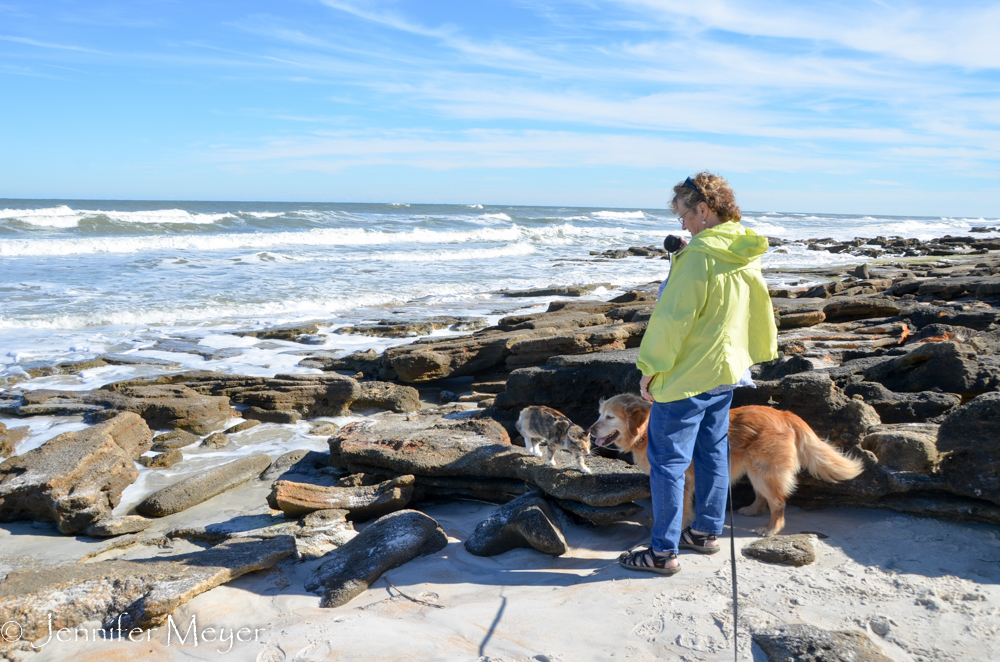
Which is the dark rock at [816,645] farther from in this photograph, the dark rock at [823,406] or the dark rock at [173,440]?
the dark rock at [173,440]

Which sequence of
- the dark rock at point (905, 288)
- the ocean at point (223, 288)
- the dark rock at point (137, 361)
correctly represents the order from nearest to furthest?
the ocean at point (223, 288) < the dark rock at point (137, 361) < the dark rock at point (905, 288)

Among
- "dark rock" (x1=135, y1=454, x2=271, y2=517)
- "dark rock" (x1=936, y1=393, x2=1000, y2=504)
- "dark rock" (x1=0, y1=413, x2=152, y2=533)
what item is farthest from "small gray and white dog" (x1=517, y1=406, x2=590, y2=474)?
"dark rock" (x1=0, y1=413, x2=152, y2=533)

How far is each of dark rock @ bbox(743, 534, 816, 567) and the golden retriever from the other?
189 millimetres

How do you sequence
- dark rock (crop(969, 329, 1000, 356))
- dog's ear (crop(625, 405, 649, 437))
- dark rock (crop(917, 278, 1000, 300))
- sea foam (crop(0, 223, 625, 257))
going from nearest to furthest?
dog's ear (crop(625, 405, 649, 437))
dark rock (crop(969, 329, 1000, 356))
dark rock (crop(917, 278, 1000, 300))
sea foam (crop(0, 223, 625, 257))

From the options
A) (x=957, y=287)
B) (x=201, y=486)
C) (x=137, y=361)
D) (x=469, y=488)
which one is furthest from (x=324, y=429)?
(x=957, y=287)

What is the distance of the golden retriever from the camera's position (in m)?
3.64

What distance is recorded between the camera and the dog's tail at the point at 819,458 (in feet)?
12.1

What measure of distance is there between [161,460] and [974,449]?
20.7ft

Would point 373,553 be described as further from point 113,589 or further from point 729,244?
point 729,244

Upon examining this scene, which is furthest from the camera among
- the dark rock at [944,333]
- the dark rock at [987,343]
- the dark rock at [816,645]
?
the dark rock at [944,333]

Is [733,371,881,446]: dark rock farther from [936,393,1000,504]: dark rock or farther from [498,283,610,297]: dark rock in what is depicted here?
[498,283,610,297]: dark rock

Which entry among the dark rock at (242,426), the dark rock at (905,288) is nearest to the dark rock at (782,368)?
the dark rock at (242,426)

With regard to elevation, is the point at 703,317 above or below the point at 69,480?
above

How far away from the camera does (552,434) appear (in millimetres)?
4488
